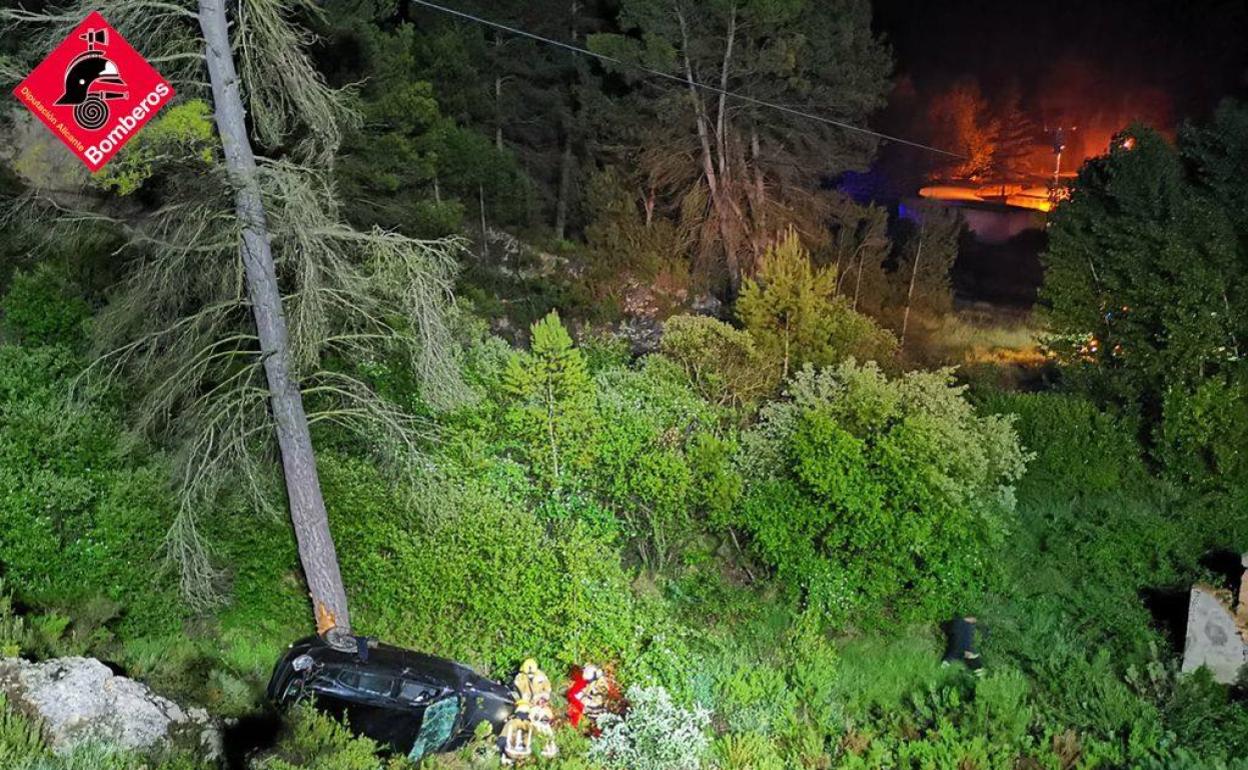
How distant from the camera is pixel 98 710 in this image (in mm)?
8914

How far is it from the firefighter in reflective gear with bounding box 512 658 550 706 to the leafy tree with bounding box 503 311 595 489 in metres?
3.04

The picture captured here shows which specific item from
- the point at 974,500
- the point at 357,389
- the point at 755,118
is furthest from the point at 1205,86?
the point at 357,389

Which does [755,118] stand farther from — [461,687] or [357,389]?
[461,687]

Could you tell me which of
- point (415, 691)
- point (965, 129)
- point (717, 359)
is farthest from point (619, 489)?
point (965, 129)

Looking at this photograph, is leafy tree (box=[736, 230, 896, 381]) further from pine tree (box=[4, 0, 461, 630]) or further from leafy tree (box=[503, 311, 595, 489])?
pine tree (box=[4, 0, 461, 630])

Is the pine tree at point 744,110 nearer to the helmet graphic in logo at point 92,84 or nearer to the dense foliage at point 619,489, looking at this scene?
the dense foliage at point 619,489

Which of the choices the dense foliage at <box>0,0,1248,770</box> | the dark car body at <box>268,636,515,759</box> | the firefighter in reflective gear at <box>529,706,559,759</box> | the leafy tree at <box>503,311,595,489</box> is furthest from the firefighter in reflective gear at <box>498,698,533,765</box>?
the leafy tree at <box>503,311,595,489</box>

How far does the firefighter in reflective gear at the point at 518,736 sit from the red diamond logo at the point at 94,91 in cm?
695

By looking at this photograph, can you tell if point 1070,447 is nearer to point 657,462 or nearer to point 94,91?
point 657,462

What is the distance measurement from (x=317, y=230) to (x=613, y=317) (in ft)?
52.5

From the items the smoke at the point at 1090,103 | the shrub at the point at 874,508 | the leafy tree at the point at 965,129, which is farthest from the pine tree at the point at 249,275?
the smoke at the point at 1090,103

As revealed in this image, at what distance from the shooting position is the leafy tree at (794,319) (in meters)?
17.6

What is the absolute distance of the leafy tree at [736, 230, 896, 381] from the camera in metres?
17.6

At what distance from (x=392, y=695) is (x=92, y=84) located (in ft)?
22.2
